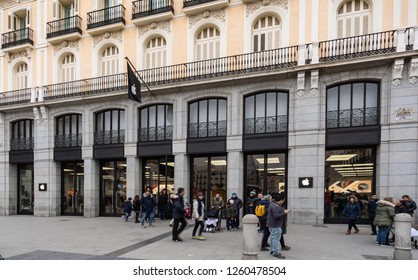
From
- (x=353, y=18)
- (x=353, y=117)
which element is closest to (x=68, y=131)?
(x=353, y=117)

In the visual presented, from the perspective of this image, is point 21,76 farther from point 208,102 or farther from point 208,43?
point 208,102

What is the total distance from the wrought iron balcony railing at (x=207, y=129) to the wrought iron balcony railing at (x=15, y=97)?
39.9ft

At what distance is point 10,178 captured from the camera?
66.4 ft

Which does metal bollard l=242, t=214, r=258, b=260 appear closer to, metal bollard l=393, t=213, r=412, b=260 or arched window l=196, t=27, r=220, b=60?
metal bollard l=393, t=213, r=412, b=260

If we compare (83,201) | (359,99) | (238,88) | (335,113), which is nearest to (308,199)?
(335,113)

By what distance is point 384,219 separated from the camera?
29.0 ft

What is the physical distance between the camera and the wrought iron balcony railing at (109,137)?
17.3m

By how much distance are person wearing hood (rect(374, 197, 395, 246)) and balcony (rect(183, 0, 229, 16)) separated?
12.1m

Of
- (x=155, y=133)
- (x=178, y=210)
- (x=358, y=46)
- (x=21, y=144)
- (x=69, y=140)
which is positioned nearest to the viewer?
(x=178, y=210)

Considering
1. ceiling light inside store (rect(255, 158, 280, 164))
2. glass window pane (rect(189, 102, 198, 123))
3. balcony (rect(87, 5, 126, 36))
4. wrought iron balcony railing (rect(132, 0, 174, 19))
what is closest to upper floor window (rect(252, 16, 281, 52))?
glass window pane (rect(189, 102, 198, 123))

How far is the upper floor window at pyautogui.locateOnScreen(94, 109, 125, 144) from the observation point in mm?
17422

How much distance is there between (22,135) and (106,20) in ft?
34.1

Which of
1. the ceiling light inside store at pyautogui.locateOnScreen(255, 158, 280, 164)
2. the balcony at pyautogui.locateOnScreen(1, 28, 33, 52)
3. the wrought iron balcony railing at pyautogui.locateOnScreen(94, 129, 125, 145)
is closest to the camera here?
the ceiling light inside store at pyautogui.locateOnScreen(255, 158, 280, 164)

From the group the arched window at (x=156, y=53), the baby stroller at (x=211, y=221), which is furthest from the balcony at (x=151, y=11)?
the baby stroller at (x=211, y=221)
